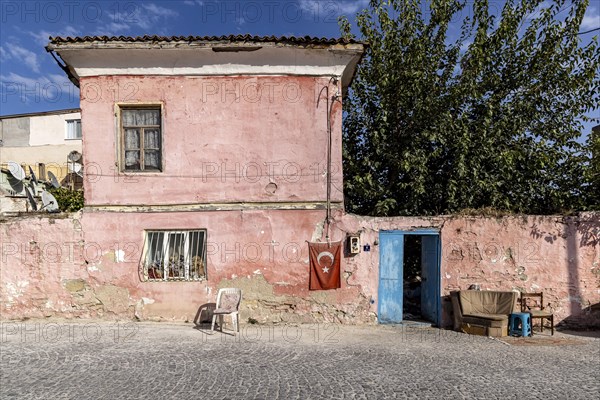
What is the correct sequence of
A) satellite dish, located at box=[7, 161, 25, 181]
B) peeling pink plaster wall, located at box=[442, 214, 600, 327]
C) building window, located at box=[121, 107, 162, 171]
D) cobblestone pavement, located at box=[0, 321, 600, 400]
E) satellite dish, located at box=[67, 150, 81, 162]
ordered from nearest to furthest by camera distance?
cobblestone pavement, located at box=[0, 321, 600, 400] < peeling pink plaster wall, located at box=[442, 214, 600, 327] < building window, located at box=[121, 107, 162, 171] < satellite dish, located at box=[7, 161, 25, 181] < satellite dish, located at box=[67, 150, 81, 162]

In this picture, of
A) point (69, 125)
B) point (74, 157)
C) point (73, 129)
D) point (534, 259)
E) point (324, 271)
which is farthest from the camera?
point (69, 125)

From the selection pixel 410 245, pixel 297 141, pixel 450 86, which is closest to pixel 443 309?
pixel 410 245

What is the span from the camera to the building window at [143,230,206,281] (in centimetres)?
862

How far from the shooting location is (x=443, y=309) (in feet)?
27.7

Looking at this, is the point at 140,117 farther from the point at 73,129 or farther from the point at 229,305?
the point at 73,129

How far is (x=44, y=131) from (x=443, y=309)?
23332mm

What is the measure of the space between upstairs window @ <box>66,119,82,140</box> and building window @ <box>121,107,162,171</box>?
49.6 feet

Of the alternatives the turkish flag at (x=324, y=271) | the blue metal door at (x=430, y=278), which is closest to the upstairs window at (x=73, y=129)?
the turkish flag at (x=324, y=271)

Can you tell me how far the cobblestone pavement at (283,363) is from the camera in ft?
15.6

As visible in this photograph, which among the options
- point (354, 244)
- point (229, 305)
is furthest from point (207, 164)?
point (354, 244)

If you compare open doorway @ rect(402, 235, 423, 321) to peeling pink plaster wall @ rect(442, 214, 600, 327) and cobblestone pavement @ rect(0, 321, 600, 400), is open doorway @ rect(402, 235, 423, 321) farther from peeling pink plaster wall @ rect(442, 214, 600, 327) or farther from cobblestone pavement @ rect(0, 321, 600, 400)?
cobblestone pavement @ rect(0, 321, 600, 400)

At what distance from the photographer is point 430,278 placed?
29.4ft

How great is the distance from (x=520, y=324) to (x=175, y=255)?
773cm

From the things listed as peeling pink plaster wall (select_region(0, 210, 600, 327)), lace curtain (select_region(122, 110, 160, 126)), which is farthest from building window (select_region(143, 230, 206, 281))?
lace curtain (select_region(122, 110, 160, 126))
